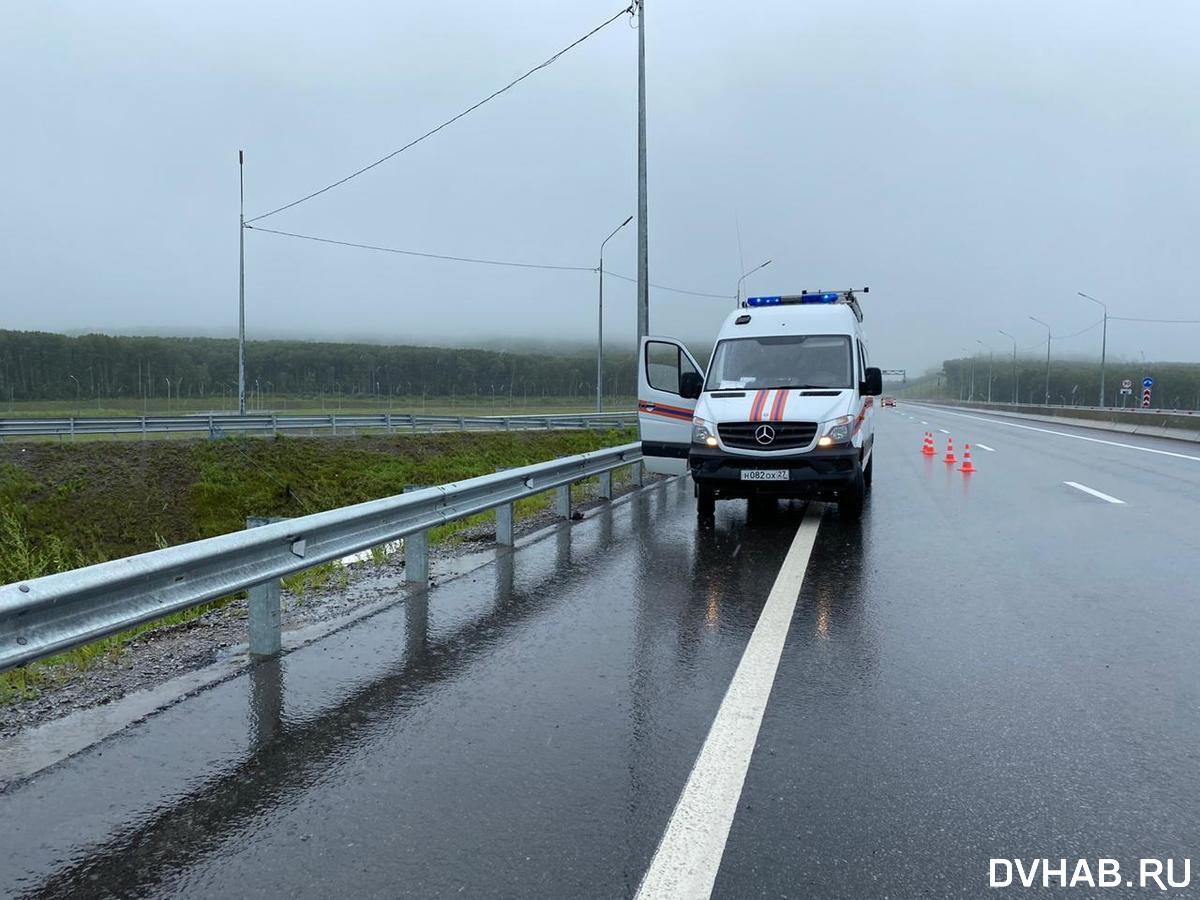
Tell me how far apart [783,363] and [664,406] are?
164 cm

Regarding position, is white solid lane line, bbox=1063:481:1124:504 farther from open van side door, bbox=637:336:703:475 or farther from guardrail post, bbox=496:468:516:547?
guardrail post, bbox=496:468:516:547

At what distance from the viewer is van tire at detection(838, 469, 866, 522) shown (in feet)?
31.4

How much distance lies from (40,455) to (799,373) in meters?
28.4

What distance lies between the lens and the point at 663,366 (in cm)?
1183

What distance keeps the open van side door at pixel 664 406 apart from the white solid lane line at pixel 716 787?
5.96 meters

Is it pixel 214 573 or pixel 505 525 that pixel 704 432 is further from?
pixel 214 573

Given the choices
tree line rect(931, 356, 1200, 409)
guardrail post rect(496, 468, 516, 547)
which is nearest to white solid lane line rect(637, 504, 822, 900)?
guardrail post rect(496, 468, 516, 547)

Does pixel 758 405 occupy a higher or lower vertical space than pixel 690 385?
lower

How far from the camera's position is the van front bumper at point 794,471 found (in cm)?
935

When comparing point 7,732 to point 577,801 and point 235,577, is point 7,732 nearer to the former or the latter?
point 235,577

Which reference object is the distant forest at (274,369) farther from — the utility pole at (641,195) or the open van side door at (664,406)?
the open van side door at (664,406)

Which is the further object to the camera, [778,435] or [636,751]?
[778,435]

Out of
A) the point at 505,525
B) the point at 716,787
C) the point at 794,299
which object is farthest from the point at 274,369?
the point at 716,787

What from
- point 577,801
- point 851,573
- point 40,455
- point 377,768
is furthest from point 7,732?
point 40,455
